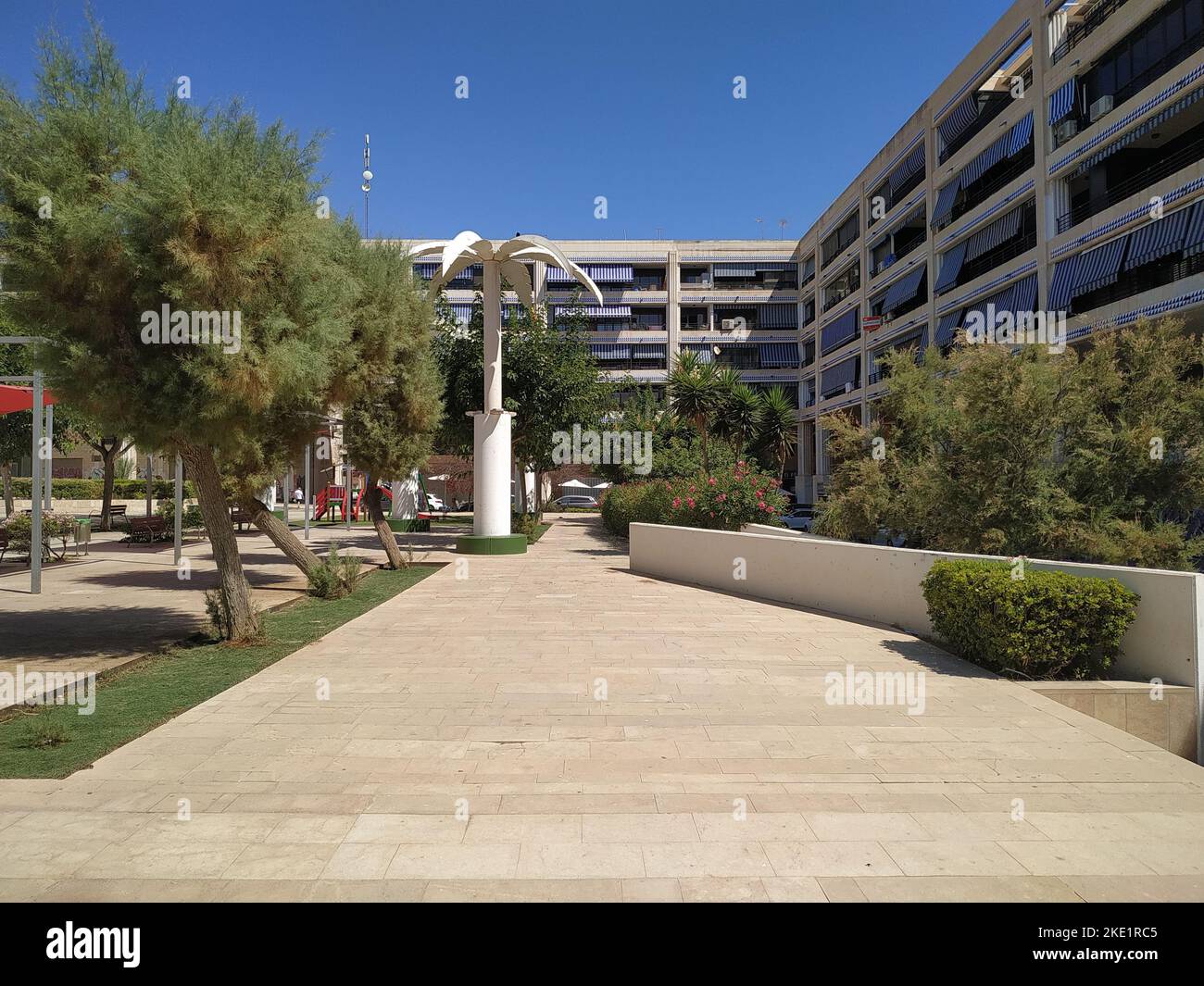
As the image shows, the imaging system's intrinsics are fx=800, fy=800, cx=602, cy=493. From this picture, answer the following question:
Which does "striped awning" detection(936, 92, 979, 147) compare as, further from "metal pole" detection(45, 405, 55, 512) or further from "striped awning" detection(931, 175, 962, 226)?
"metal pole" detection(45, 405, 55, 512)

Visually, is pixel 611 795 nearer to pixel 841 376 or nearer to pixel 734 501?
pixel 734 501

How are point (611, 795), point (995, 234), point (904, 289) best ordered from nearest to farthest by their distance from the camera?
point (611, 795)
point (995, 234)
point (904, 289)

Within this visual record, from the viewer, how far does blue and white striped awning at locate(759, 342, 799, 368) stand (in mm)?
62594

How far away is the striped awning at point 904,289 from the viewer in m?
39.0

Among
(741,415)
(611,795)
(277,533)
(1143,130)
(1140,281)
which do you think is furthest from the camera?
(741,415)

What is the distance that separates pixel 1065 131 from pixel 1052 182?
1.60 metres

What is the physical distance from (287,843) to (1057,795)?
175 inches

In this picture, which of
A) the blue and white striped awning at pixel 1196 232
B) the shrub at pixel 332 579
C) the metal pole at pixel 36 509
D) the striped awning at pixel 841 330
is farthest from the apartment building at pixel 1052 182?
the metal pole at pixel 36 509

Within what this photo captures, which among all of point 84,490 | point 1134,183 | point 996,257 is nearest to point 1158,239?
point 1134,183

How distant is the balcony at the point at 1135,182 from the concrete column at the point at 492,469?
19226mm

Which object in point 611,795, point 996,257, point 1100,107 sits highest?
point 1100,107

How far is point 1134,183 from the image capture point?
23281 mm
